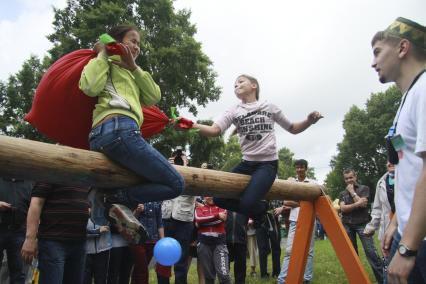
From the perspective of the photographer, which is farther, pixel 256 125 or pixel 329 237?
pixel 329 237

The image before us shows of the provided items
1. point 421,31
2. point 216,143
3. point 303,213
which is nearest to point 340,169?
point 216,143

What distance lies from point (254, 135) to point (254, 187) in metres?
0.56

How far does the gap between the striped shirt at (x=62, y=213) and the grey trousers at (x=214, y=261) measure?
112 inches

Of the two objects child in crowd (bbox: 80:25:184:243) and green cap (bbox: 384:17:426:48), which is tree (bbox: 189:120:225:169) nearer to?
child in crowd (bbox: 80:25:184:243)

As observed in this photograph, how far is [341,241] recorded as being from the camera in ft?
12.8

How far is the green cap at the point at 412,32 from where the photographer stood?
1.98 meters

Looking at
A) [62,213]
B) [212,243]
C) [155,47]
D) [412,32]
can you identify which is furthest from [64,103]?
[155,47]

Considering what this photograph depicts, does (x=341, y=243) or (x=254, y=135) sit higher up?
(x=254, y=135)

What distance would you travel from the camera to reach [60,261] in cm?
307

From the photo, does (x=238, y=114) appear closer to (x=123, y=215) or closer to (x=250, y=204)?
(x=250, y=204)

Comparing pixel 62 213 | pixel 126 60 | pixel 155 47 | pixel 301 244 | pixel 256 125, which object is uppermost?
pixel 155 47

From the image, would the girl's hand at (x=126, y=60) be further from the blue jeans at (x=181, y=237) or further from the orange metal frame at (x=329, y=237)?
the blue jeans at (x=181, y=237)

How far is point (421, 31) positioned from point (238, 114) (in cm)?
206

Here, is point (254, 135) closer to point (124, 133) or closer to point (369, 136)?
point (124, 133)
